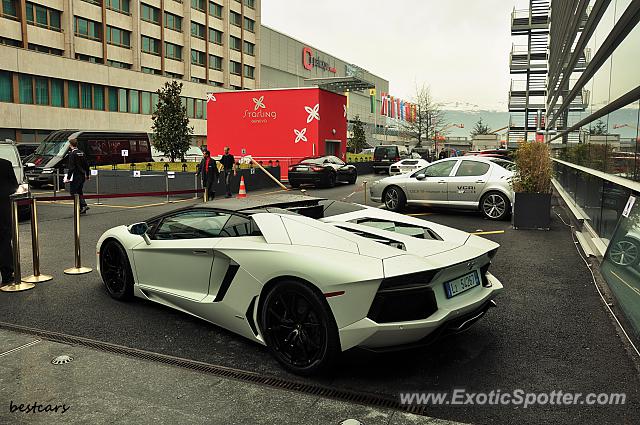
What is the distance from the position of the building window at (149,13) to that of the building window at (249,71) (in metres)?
15.7

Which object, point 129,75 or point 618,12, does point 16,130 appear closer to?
point 129,75

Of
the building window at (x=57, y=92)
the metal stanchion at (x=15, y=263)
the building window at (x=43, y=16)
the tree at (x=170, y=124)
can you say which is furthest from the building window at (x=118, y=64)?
the metal stanchion at (x=15, y=263)

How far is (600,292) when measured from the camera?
6488 mm

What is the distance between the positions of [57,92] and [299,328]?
4386 centimetres

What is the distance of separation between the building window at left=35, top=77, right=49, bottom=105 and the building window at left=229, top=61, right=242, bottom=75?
1070 inches

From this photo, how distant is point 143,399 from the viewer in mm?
3686

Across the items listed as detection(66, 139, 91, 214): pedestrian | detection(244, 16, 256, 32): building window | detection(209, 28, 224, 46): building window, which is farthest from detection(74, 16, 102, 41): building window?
detection(66, 139, 91, 214): pedestrian

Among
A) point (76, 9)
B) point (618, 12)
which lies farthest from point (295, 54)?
point (618, 12)

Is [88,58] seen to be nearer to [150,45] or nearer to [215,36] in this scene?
[150,45]

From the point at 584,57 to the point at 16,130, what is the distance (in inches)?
1476

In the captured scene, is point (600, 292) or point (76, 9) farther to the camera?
point (76, 9)

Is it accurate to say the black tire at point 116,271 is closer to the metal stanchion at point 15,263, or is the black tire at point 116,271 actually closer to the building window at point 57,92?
the metal stanchion at point 15,263

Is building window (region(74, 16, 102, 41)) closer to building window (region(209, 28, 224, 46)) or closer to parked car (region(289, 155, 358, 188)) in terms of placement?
building window (region(209, 28, 224, 46))

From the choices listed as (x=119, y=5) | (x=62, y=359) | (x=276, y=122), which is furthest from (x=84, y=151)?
(x=119, y=5)
